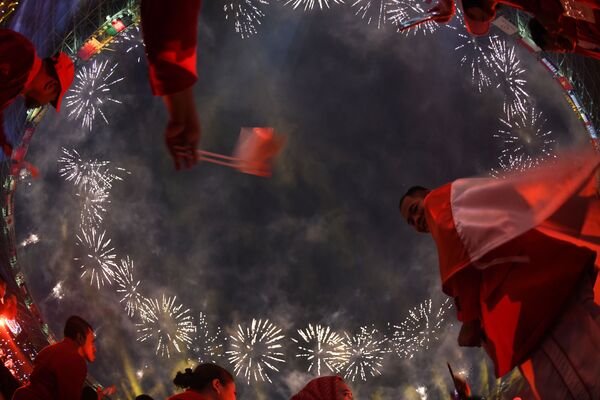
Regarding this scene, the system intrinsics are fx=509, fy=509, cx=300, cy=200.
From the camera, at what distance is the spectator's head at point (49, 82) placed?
5.05 m

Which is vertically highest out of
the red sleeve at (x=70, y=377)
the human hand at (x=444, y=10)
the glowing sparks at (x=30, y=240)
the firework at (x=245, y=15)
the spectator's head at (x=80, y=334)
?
the firework at (x=245, y=15)

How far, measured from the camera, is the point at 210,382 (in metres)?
4.59

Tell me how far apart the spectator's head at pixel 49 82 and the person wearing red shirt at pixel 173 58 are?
2.84m

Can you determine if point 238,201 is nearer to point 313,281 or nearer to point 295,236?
point 295,236

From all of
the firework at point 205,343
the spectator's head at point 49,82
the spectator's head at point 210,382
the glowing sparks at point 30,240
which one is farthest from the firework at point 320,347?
the spectator's head at point 49,82

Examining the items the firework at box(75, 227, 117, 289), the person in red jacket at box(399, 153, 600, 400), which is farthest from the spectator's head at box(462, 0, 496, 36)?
the firework at box(75, 227, 117, 289)

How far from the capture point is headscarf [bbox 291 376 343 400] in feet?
15.8

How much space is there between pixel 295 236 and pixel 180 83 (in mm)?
13232

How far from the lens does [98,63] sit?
527 inches

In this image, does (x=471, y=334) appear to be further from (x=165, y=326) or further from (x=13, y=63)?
(x=165, y=326)

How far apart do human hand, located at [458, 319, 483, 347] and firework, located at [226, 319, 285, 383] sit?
39.9ft

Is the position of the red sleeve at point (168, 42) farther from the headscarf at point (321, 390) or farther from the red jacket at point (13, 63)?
the headscarf at point (321, 390)

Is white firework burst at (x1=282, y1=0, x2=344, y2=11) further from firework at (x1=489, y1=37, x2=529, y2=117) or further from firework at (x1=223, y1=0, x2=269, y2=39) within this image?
firework at (x1=489, y1=37, x2=529, y2=117)

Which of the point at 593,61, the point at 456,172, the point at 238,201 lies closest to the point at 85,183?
the point at 238,201
